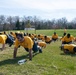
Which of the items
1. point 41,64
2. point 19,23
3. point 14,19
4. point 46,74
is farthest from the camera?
point 14,19

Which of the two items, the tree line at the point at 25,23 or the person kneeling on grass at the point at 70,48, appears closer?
the person kneeling on grass at the point at 70,48

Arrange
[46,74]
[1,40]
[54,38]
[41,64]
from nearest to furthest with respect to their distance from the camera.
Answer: [46,74] < [41,64] < [1,40] < [54,38]

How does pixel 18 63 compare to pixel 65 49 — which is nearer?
pixel 18 63

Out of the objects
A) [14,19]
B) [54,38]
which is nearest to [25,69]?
[54,38]

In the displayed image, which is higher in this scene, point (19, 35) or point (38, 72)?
point (19, 35)

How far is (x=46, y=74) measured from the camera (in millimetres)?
9039

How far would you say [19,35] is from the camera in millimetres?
10992

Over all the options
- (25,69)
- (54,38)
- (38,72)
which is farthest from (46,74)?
(54,38)

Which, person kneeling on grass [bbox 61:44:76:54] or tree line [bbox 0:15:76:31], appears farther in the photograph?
tree line [bbox 0:15:76:31]

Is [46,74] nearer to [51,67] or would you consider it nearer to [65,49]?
[51,67]

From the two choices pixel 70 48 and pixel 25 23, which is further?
pixel 25 23

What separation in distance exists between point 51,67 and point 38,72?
3.63 ft

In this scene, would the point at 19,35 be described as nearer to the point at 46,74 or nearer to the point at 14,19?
the point at 46,74

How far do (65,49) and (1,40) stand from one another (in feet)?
15.6
